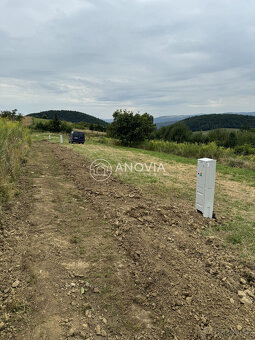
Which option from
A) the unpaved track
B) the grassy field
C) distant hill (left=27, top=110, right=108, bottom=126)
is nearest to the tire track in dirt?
the unpaved track

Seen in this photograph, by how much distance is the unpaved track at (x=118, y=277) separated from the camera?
6.31 ft

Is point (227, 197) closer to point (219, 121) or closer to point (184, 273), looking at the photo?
point (184, 273)

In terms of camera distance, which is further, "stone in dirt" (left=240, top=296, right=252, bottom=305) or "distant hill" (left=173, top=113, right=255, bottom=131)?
"distant hill" (left=173, top=113, right=255, bottom=131)

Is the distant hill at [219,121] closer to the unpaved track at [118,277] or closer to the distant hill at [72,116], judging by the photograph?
the distant hill at [72,116]

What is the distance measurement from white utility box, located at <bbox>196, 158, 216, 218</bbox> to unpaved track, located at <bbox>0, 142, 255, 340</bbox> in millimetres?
283

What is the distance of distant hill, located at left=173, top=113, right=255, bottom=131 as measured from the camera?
98.1 meters

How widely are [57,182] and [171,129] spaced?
65809mm

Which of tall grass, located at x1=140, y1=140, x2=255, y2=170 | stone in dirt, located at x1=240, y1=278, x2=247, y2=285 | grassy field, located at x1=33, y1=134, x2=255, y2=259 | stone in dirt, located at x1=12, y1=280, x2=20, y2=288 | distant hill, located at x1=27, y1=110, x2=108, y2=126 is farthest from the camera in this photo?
distant hill, located at x1=27, y1=110, x2=108, y2=126

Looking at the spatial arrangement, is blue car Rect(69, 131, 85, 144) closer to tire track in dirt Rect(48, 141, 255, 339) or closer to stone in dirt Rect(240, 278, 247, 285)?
tire track in dirt Rect(48, 141, 255, 339)

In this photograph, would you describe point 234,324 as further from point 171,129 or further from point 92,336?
point 171,129

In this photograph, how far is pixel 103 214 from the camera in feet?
13.8

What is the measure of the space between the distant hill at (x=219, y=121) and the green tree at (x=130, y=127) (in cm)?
8028

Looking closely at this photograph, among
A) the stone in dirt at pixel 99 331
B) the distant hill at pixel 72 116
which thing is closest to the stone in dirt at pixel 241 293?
the stone in dirt at pixel 99 331

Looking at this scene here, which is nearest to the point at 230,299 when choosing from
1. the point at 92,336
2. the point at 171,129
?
the point at 92,336
